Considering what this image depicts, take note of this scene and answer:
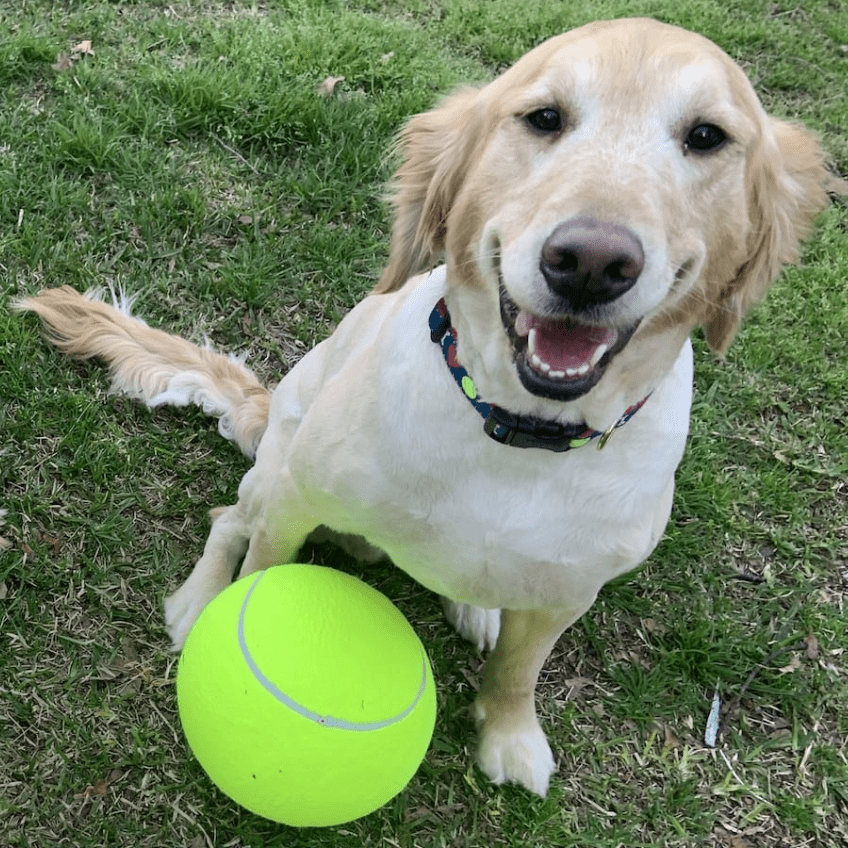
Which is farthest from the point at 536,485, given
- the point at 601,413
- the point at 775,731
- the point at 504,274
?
the point at 775,731

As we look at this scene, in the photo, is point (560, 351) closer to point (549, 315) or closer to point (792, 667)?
point (549, 315)

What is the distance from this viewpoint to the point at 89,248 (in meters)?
3.20

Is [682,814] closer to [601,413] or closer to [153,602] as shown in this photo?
[601,413]

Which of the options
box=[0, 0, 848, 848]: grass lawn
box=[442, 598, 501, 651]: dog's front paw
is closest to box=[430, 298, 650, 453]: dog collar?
box=[442, 598, 501, 651]: dog's front paw

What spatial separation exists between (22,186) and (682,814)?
303cm

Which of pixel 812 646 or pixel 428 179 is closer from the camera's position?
pixel 428 179

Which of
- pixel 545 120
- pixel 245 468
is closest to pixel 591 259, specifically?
pixel 545 120

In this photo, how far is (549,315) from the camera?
4.84 ft

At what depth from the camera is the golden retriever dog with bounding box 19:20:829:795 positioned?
1478mm

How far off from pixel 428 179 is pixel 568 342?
518 millimetres

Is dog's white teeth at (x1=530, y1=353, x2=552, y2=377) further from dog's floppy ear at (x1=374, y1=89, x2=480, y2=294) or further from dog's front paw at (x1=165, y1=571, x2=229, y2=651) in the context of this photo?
dog's front paw at (x1=165, y1=571, x2=229, y2=651)

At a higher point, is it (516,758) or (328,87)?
(328,87)

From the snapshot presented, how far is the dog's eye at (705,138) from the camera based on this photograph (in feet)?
5.12

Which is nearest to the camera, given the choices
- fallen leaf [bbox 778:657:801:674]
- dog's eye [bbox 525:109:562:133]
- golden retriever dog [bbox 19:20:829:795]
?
golden retriever dog [bbox 19:20:829:795]
